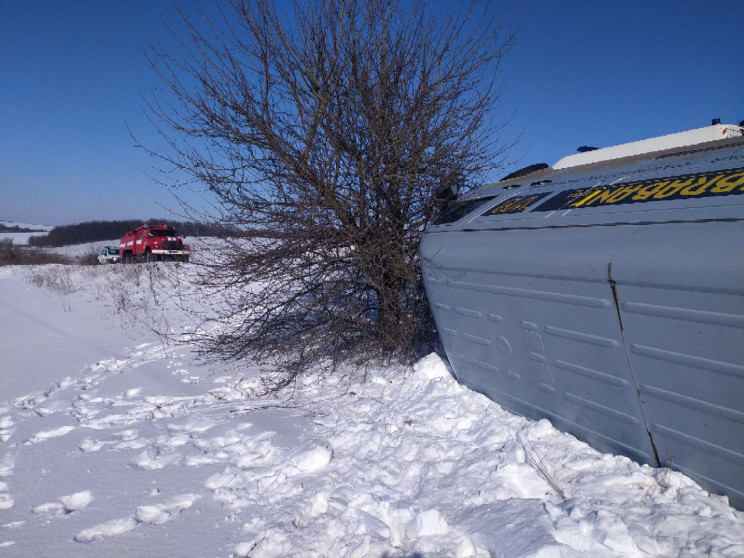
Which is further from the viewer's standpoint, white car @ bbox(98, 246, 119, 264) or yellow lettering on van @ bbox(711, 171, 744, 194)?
white car @ bbox(98, 246, 119, 264)

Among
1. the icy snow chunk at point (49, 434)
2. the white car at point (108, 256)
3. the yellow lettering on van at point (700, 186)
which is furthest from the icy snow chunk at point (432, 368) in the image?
the white car at point (108, 256)

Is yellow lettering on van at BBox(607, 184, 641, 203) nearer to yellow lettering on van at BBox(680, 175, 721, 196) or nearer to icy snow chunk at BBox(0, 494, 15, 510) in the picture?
yellow lettering on van at BBox(680, 175, 721, 196)

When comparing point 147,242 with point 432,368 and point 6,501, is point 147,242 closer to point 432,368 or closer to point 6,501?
point 432,368

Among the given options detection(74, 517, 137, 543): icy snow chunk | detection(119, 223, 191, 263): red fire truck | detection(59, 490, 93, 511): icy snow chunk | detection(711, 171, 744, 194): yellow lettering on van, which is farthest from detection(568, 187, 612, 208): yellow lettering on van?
detection(119, 223, 191, 263): red fire truck

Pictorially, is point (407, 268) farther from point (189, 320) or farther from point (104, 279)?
point (104, 279)

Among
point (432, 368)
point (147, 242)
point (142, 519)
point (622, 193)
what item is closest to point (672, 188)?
point (622, 193)

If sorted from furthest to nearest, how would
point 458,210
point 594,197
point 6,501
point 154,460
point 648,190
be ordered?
point 458,210 < point 154,460 < point 6,501 < point 594,197 < point 648,190

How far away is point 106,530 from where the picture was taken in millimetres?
2441

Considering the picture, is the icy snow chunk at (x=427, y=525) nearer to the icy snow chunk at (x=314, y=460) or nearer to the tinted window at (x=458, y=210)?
the icy snow chunk at (x=314, y=460)

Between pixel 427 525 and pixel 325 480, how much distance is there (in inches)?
30.4

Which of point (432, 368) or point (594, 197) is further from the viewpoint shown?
point (432, 368)

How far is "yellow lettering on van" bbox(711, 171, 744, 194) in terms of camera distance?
1.98 metres

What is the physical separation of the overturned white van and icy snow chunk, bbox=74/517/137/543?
2441mm

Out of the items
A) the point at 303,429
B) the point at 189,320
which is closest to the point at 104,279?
the point at 189,320
